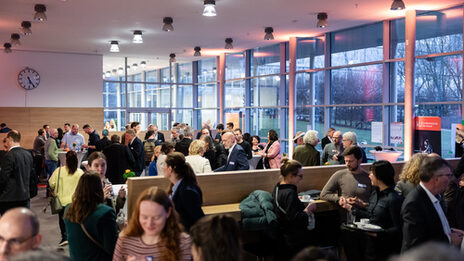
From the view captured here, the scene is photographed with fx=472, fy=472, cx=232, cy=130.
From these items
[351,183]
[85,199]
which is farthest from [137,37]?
[85,199]

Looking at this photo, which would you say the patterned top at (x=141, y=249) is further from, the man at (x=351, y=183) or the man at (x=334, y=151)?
the man at (x=334, y=151)

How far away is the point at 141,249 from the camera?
2.82 m

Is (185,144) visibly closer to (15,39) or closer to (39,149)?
(39,149)

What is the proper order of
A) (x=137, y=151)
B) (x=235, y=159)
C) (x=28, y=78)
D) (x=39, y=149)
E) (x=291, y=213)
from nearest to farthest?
(x=291, y=213) → (x=235, y=159) → (x=137, y=151) → (x=39, y=149) → (x=28, y=78)

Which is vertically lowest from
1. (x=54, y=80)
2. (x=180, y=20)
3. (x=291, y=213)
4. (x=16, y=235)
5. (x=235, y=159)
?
(x=291, y=213)

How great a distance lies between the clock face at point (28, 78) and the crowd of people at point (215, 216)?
11.1 meters

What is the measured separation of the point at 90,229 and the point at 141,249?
2.19 feet

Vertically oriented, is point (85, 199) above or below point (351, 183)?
above

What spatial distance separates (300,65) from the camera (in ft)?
46.9

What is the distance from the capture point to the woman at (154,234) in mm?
2799

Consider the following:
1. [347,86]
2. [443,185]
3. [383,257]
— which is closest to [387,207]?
[383,257]

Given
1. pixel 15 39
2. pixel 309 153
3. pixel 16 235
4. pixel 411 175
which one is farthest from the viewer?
pixel 15 39

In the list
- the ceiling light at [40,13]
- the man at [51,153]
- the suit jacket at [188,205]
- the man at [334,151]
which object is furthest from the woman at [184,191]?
the man at [51,153]

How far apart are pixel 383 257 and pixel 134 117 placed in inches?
645
